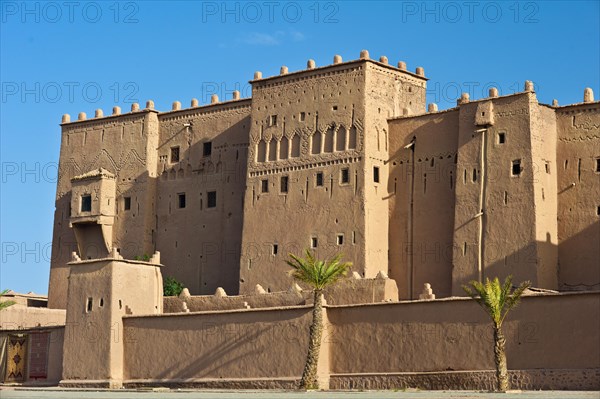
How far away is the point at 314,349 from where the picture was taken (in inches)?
1495

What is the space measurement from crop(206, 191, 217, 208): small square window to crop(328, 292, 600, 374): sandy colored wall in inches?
541

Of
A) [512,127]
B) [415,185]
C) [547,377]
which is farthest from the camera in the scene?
[415,185]

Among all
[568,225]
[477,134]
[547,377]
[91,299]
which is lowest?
[547,377]

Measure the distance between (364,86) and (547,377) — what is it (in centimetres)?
1605

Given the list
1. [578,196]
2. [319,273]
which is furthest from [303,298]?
[578,196]

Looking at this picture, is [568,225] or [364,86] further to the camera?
[364,86]

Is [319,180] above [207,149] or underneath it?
underneath

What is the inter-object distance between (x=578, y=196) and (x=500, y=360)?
1117cm

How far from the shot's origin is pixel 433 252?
1764 inches

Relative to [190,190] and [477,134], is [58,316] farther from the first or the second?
[477,134]

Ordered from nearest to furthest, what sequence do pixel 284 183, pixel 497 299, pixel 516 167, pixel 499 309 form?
pixel 499 309
pixel 497 299
pixel 516 167
pixel 284 183

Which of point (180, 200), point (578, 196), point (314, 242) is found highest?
point (180, 200)

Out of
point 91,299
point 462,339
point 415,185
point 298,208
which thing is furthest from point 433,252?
point 91,299

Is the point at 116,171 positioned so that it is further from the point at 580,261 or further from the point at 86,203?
the point at 580,261
